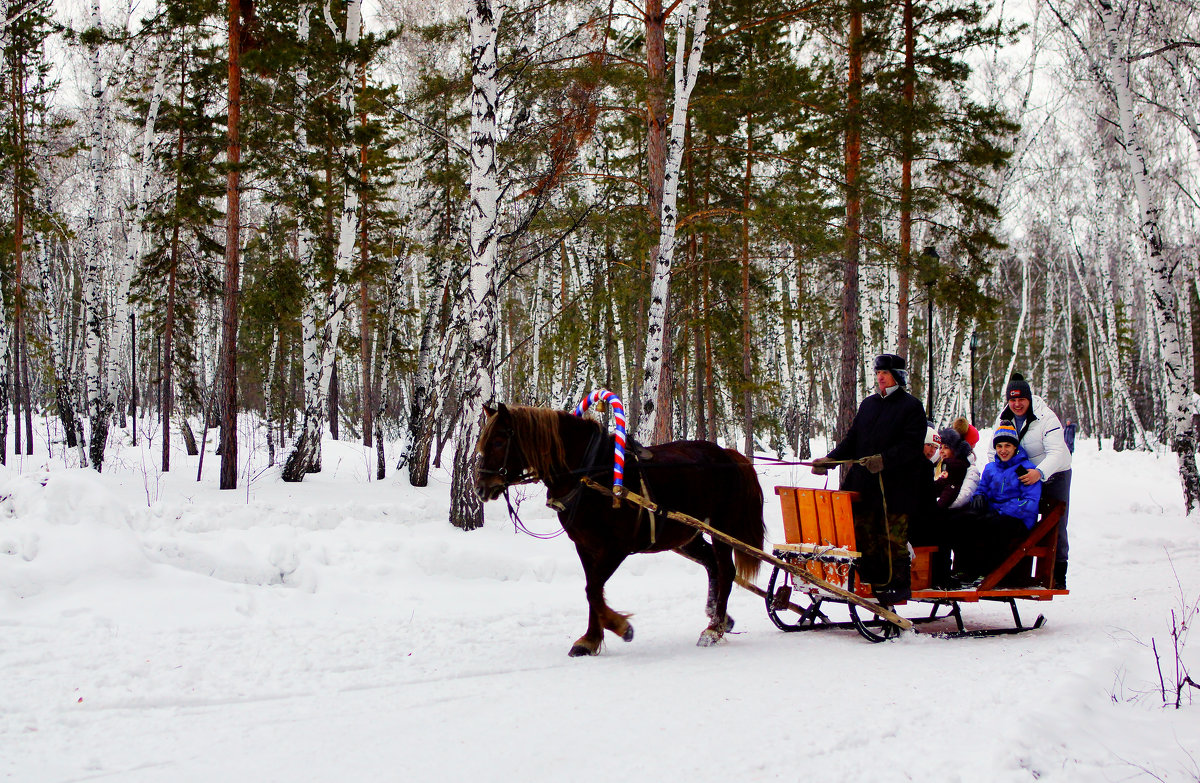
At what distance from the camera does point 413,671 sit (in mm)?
5117

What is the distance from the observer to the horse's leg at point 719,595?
6.04 meters

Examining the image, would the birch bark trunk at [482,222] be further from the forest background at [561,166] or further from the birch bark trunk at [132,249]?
the birch bark trunk at [132,249]

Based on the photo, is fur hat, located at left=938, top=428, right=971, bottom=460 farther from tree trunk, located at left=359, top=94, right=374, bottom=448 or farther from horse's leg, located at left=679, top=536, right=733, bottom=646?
tree trunk, located at left=359, top=94, right=374, bottom=448

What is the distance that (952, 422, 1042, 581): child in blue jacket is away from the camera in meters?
6.55

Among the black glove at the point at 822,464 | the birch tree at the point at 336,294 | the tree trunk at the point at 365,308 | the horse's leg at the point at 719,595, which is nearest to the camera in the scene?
the horse's leg at the point at 719,595

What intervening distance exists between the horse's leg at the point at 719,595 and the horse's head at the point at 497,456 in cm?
186

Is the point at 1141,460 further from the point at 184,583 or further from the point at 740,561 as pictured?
the point at 184,583

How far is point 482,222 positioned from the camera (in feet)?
31.2

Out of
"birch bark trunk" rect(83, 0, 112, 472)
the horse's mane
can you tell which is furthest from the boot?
"birch bark trunk" rect(83, 0, 112, 472)

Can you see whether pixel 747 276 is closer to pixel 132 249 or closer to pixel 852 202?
pixel 852 202

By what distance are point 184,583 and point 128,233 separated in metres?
13.0

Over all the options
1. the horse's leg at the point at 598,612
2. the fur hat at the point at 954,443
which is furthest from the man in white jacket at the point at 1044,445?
the horse's leg at the point at 598,612

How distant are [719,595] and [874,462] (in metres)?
1.61

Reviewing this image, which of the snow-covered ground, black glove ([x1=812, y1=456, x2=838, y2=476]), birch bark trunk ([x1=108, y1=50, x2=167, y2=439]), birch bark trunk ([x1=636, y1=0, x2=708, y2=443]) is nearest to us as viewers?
the snow-covered ground
